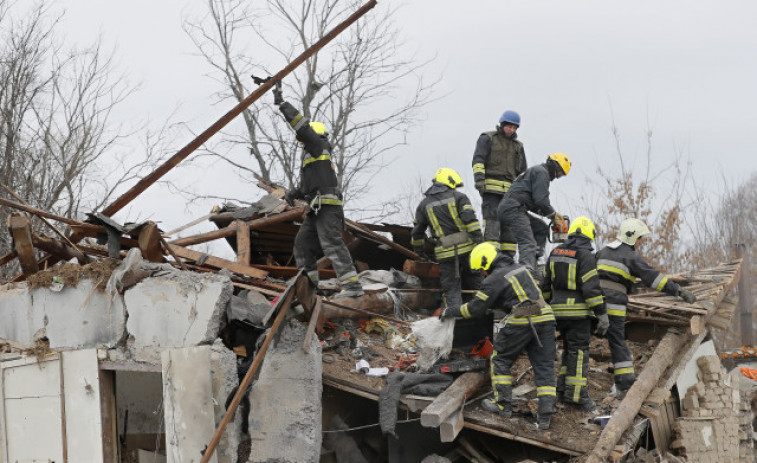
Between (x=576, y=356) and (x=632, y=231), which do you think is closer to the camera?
(x=576, y=356)

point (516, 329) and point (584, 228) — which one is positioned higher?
point (584, 228)

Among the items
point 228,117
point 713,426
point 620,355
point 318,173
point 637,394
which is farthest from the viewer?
point 713,426

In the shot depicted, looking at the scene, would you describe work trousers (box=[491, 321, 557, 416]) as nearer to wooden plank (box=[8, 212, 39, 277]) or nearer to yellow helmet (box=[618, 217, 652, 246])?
yellow helmet (box=[618, 217, 652, 246])

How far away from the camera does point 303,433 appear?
6.89 metres

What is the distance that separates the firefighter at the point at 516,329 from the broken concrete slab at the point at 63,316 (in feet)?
11.2

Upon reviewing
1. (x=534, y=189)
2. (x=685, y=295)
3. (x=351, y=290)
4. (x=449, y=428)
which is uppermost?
(x=534, y=189)

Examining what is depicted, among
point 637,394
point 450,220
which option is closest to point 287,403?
point 450,220

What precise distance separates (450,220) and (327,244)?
4.88 ft

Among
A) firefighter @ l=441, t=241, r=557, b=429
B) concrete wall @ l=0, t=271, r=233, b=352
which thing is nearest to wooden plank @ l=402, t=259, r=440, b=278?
firefighter @ l=441, t=241, r=557, b=429

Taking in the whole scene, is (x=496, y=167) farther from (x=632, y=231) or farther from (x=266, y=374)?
(x=266, y=374)

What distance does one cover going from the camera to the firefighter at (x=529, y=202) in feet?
30.8

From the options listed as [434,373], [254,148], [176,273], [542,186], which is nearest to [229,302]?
[176,273]

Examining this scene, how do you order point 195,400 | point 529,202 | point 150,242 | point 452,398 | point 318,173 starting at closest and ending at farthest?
1. point 195,400
2. point 452,398
3. point 150,242
4. point 318,173
5. point 529,202

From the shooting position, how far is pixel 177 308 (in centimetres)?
704
